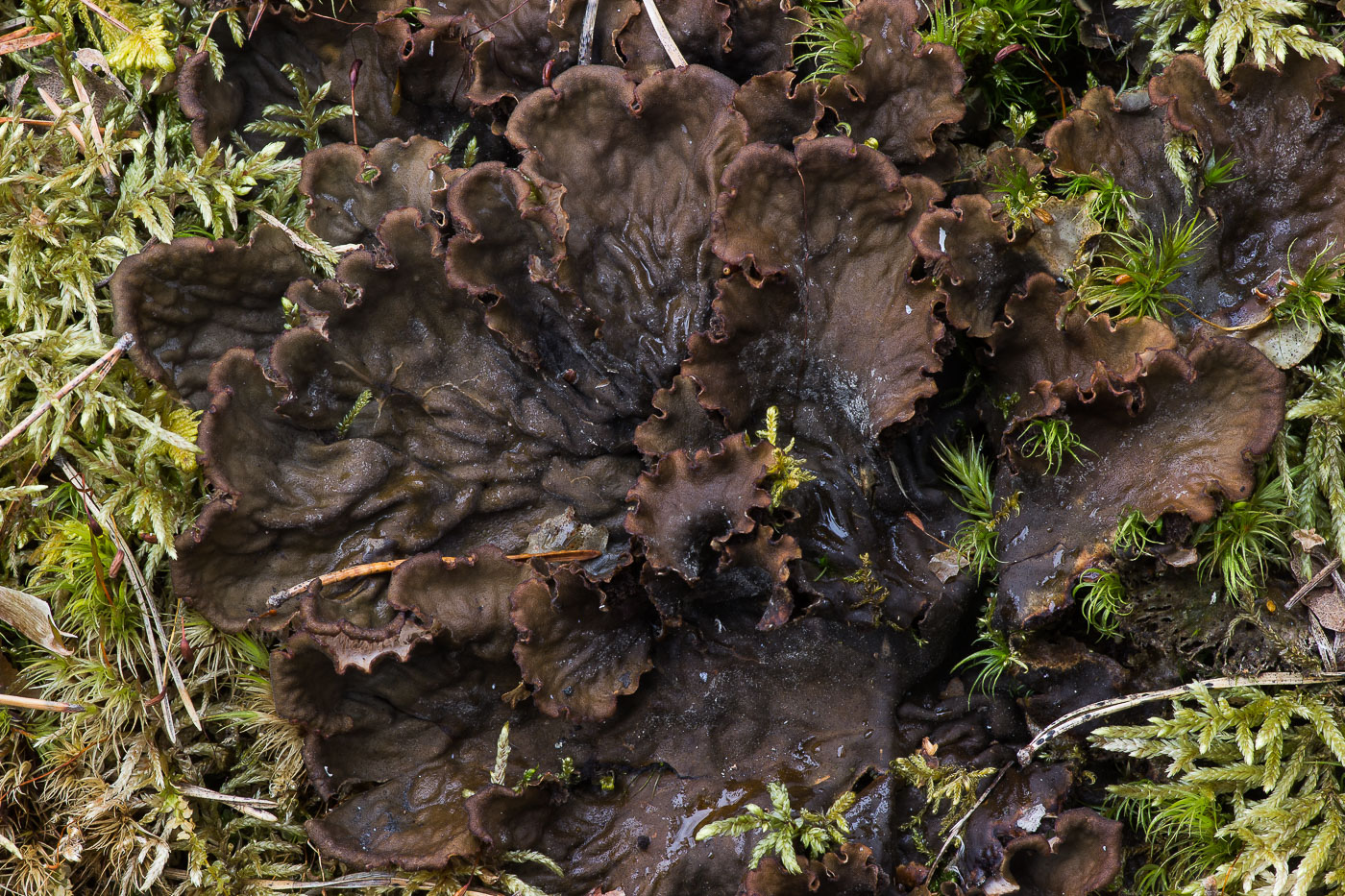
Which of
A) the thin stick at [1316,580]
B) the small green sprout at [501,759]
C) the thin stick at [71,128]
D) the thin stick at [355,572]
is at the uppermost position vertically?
the thin stick at [71,128]

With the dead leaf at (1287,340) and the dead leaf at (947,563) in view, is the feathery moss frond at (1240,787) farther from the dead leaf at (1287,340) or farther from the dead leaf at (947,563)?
the dead leaf at (1287,340)

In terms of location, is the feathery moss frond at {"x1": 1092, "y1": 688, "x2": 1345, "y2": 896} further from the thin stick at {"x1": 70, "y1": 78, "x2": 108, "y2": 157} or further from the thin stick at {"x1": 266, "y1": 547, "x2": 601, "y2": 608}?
the thin stick at {"x1": 70, "y1": 78, "x2": 108, "y2": 157}

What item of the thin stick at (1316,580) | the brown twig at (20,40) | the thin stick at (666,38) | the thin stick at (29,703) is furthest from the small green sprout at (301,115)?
the thin stick at (1316,580)

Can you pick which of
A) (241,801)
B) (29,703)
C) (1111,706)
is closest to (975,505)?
(1111,706)

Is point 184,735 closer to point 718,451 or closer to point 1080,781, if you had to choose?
point 718,451

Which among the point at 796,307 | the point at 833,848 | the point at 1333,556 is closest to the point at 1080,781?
the point at 833,848

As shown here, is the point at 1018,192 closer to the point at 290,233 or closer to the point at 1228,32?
the point at 1228,32

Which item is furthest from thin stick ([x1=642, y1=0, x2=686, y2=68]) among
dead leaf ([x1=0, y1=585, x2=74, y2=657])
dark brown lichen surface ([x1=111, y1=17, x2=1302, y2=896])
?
dead leaf ([x1=0, y1=585, x2=74, y2=657])

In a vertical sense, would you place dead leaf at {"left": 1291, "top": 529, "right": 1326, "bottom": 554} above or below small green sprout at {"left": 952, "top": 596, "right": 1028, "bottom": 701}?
above
